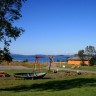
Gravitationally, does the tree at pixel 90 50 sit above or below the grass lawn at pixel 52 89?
above

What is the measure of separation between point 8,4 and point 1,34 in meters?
3.10

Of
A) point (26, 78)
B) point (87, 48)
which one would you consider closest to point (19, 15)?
point (26, 78)

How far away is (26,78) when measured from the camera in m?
45.8

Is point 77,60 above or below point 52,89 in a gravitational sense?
above

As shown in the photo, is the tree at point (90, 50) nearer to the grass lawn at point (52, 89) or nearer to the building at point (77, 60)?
the building at point (77, 60)

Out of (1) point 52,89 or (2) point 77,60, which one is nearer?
(1) point 52,89

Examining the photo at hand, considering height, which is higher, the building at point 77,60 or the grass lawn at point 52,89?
the building at point 77,60

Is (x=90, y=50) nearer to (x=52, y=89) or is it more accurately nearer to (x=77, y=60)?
(x=77, y=60)

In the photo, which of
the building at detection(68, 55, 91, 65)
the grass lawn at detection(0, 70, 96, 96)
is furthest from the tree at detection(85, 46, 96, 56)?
the grass lawn at detection(0, 70, 96, 96)

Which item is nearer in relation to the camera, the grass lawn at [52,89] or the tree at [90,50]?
the grass lawn at [52,89]

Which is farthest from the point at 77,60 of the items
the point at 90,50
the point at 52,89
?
the point at 52,89

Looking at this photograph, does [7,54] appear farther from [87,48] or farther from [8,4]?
[87,48]

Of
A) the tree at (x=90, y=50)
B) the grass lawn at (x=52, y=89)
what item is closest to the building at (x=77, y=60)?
the tree at (x=90, y=50)

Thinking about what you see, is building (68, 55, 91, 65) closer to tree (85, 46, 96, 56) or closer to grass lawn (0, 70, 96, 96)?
tree (85, 46, 96, 56)
